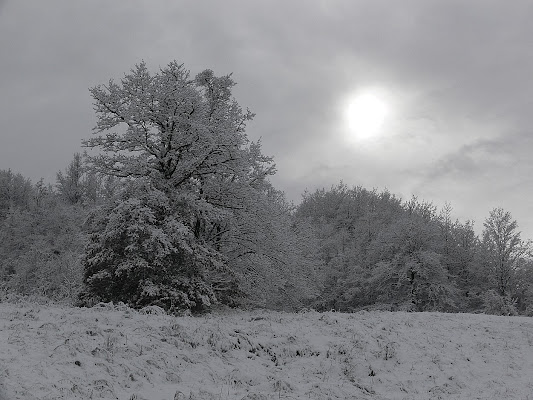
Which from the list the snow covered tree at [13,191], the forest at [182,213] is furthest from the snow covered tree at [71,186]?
the forest at [182,213]

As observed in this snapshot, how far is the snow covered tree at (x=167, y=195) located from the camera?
1634cm

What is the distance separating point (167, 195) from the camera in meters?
18.3

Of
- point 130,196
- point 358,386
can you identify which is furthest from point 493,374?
point 130,196

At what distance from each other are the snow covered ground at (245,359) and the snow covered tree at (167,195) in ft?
10.3

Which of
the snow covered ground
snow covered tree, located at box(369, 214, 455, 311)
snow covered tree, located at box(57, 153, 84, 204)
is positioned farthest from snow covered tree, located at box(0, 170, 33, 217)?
the snow covered ground

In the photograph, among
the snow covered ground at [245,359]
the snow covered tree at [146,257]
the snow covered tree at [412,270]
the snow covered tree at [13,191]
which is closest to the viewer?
the snow covered ground at [245,359]

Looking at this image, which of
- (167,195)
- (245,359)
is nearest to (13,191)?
(167,195)

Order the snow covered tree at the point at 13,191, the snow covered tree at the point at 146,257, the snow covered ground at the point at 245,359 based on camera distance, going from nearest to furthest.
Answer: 1. the snow covered ground at the point at 245,359
2. the snow covered tree at the point at 146,257
3. the snow covered tree at the point at 13,191

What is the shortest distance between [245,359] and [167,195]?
9507 millimetres

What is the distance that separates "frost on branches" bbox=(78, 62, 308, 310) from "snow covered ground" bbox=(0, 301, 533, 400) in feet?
10.7

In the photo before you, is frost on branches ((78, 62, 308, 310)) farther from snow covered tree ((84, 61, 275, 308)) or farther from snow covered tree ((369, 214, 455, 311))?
snow covered tree ((369, 214, 455, 311))

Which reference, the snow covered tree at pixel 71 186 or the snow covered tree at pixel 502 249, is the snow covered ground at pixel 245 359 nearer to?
the snow covered tree at pixel 502 249

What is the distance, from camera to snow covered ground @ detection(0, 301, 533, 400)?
790 cm

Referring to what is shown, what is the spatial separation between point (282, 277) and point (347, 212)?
3891cm
